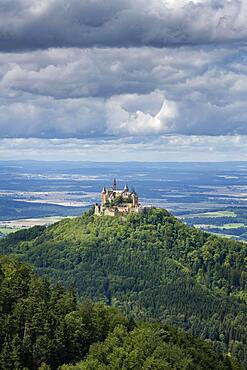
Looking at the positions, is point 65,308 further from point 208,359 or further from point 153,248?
point 153,248

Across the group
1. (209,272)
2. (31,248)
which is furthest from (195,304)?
(31,248)

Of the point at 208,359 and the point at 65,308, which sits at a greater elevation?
the point at 65,308

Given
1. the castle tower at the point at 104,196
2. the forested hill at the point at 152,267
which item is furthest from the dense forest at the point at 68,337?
the castle tower at the point at 104,196

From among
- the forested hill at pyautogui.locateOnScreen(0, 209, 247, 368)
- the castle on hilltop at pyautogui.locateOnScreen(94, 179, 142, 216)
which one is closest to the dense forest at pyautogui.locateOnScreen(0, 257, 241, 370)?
the forested hill at pyautogui.locateOnScreen(0, 209, 247, 368)

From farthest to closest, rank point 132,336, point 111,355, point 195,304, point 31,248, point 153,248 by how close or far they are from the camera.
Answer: point 31,248
point 153,248
point 195,304
point 132,336
point 111,355

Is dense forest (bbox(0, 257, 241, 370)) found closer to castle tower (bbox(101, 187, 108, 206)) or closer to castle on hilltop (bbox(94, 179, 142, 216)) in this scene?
castle tower (bbox(101, 187, 108, 206))

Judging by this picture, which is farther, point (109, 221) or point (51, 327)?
point (109, 221)

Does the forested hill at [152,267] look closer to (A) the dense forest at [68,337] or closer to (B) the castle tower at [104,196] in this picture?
(B) the castle tower at [104,196]

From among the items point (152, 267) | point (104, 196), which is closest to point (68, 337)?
point (152, 267)
